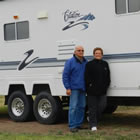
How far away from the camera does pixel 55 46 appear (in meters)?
10.6

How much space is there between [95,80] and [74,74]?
48cm

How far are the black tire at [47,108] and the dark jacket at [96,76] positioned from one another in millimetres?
1487

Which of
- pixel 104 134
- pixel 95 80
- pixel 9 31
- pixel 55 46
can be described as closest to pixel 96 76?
pixel 95 80

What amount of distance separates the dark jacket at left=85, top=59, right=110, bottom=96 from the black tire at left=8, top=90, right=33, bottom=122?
8.02ft

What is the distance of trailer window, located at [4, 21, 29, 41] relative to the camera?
11.3 meters

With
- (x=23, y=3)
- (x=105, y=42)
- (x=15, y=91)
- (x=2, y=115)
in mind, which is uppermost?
(x=23, y=3)

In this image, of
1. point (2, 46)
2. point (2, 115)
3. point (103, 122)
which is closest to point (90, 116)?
point (103, 122)

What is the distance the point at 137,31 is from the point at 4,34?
412 cm

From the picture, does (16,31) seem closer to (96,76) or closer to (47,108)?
(47,108)

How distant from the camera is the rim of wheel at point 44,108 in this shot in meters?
10.8

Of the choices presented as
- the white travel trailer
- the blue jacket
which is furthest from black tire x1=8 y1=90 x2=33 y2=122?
the blue jacket

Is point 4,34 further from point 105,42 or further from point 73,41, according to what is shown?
point 105,42

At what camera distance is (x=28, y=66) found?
11.2 m

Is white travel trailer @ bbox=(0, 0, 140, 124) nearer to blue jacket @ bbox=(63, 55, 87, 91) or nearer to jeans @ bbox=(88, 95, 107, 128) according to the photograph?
jeans @ bbox=(88, 95, 107, 128)
